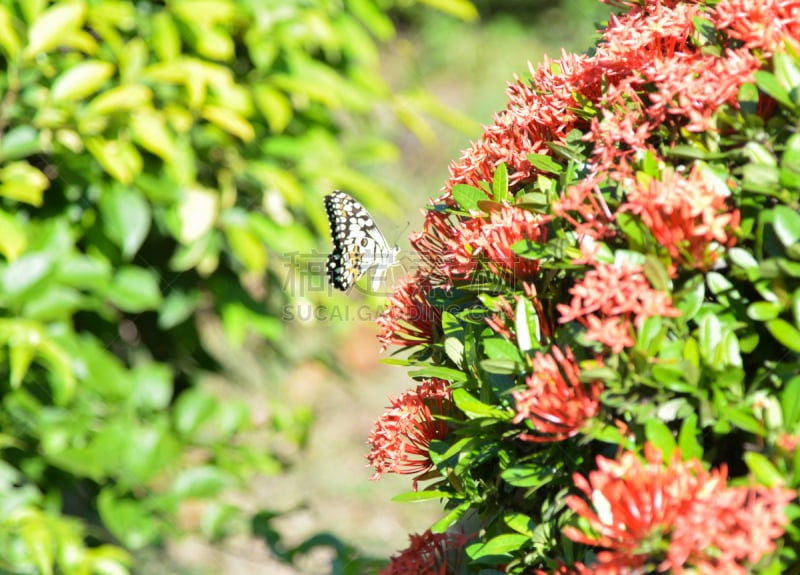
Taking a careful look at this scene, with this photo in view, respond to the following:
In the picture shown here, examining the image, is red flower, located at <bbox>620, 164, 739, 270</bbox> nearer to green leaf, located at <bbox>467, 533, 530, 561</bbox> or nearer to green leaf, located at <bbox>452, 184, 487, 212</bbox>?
green leaf, located at <bbox>452, 184, 487, 212</bbox>

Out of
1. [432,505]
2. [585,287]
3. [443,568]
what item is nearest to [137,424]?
[443,568]

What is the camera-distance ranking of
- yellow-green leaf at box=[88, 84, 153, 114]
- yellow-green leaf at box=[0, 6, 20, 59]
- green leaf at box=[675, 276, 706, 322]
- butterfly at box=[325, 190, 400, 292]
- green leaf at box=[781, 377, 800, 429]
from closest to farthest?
1. green leaf at box=[781, 377, 800, 429]
2. green leaf at box=[675, 276, 706, 322]
3. yellow-green leaf at box=[0, 6, 20, 59]
4. yellow-green leaf at box=[88, 84, 153, 114]
5. butterfly at box=[325, 190, 400, 292]

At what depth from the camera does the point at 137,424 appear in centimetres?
288

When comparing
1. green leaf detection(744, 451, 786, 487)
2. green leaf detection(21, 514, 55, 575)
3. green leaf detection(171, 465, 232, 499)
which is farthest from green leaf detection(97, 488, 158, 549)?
green leaf detection(744, 451, 786, 487)

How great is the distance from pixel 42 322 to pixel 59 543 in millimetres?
750

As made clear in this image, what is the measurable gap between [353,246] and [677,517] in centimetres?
203

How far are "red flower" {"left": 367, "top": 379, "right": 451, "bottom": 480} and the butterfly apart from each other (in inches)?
50.7

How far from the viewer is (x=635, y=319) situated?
1.13 metres

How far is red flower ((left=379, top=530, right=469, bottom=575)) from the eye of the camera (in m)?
1.54

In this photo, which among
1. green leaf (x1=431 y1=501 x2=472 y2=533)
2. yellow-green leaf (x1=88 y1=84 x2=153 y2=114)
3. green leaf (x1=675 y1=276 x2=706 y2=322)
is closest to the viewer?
green leaf (x1=675 y1=276 x2=706 y2=322)

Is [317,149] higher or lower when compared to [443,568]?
higher

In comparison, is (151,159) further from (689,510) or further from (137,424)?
(689,510)

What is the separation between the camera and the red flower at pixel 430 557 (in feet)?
5.06

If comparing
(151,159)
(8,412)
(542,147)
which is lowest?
(542,147)
